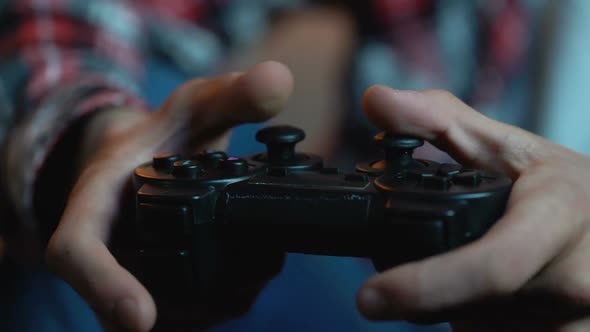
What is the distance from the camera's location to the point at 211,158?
0.38m

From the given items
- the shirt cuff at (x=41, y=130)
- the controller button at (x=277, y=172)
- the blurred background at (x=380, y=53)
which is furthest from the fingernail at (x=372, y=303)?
the blurred background at (x=380, y=53)

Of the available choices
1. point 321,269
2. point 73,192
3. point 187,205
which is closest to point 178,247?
point 187,205

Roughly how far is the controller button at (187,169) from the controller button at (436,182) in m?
0.13

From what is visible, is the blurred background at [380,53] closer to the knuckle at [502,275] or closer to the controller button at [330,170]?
the controller button at [330,170]

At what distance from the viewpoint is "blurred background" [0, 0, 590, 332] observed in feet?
3.31

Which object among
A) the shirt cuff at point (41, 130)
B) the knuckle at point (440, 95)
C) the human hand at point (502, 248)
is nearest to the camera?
the human hand at point (502, 248)

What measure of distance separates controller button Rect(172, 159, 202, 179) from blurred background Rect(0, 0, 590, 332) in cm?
61

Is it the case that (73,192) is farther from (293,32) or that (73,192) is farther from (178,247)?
(293,32)

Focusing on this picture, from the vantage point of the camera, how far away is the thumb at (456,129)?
0.37 m

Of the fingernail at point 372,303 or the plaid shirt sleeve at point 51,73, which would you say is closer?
the fingernail at point 372,303

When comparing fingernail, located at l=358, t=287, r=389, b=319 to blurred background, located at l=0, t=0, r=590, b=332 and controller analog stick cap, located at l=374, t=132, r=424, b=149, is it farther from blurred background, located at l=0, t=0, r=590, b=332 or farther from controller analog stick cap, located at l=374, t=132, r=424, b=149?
blurred background, located at l=0, t=0, r=590, b=332

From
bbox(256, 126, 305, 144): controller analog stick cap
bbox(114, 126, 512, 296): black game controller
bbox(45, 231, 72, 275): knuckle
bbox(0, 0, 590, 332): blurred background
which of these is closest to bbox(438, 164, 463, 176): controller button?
bbox(114, 126, 512, 296): black game controller

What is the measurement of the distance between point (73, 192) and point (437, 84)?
873 mm

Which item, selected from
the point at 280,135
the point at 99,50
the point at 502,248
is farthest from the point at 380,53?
the point at 502,248
